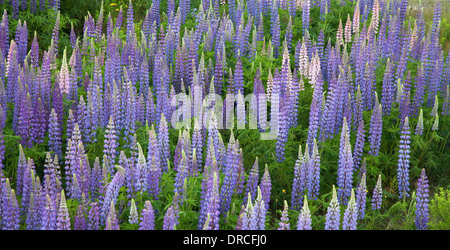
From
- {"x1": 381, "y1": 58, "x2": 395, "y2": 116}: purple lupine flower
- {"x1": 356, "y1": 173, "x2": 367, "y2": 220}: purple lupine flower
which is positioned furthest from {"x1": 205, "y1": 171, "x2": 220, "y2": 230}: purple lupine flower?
{"x1": 381, "y1": 58, "x2": 395, "y2": 116}: purple lupine flower

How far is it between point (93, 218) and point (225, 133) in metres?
2.76

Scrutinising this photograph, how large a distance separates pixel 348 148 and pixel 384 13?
18.5 feet

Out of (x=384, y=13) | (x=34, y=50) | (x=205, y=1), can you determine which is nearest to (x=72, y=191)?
(x=34, y=50)

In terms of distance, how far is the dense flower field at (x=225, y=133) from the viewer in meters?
5.91

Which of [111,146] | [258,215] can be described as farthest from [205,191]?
[111,146]

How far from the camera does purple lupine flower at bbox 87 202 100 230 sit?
5609mm

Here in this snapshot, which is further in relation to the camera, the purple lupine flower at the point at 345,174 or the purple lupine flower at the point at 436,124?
the purple lupine flower at the point at 436,124

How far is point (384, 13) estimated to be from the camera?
11.3m

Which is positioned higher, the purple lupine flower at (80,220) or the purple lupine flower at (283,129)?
the purple lupine flower at (283,129)

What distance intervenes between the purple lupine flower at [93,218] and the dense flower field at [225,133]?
0.07ft

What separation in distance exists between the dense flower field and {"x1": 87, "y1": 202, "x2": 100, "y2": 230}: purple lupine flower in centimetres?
2

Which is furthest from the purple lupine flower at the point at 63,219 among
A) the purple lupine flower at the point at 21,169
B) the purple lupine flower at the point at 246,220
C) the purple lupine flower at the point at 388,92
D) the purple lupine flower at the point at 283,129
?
the purple lupine flower at the point at 388,92

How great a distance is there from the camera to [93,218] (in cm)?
568

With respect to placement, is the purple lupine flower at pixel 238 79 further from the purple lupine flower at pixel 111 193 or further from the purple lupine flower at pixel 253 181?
the purple lupine flower at pixel 111 193
